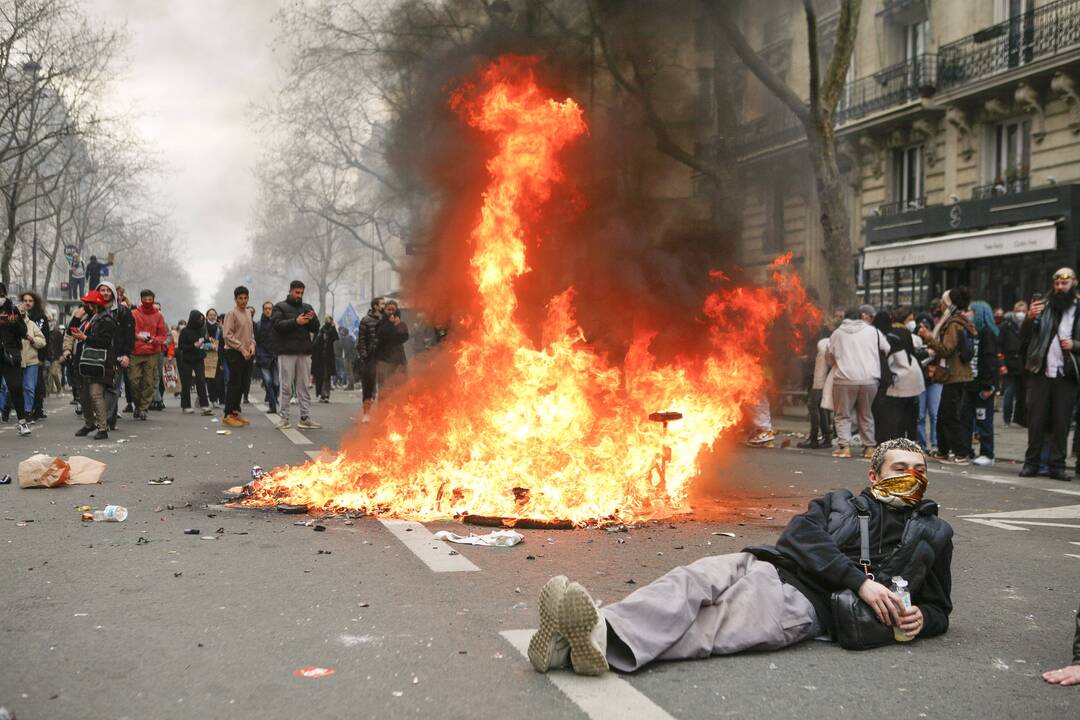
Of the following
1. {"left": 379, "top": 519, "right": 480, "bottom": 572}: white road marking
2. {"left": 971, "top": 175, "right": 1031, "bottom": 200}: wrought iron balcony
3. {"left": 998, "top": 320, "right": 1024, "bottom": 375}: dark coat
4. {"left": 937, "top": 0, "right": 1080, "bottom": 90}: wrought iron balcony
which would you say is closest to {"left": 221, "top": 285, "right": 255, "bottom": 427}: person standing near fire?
{"left": 379, "top": 519, "right": 480, "bottom": 572}: white road marking

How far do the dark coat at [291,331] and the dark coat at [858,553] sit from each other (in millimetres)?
11143

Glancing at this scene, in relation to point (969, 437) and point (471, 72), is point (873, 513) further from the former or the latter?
point (969, 437)

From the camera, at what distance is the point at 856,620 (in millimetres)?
4109

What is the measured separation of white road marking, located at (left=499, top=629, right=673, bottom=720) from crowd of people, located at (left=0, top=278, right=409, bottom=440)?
31.9 feet

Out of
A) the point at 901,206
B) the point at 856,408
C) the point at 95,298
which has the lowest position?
the point at 856,408

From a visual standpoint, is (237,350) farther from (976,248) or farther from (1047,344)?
(976,248)

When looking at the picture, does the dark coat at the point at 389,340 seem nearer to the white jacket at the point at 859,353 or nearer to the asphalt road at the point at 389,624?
the white jacket at the point at 859,353

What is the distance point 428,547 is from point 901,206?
23.0 m

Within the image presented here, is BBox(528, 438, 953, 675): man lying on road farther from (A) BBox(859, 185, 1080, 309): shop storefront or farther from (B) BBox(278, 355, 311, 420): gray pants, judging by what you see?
(A) BBox(859, 185, 1080, 309): shop storefront

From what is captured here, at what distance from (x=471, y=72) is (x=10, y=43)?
74.9ft

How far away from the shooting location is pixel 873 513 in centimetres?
430

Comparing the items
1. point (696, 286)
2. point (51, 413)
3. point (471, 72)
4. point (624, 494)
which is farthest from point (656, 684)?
point (51, 413)

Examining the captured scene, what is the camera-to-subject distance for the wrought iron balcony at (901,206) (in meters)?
25.3

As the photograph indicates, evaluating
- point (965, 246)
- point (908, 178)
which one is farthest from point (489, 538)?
point (908, 178)
